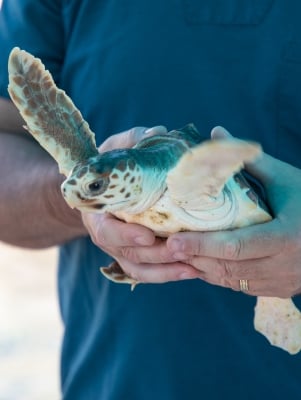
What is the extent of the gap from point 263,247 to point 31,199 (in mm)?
515

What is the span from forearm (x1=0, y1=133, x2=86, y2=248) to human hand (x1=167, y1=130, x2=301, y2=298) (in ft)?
1.06

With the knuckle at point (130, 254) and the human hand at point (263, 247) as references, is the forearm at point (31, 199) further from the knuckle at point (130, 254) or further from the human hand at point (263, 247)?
the human hand at point (263, 247)

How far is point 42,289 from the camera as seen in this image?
3711 mm

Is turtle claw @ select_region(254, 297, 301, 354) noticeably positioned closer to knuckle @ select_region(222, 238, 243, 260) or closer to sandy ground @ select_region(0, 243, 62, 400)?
knuckle @ select_region(222, 238, 243, 260)

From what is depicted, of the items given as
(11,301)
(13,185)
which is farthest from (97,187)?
(11,301)

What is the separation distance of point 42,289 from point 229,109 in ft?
8.34

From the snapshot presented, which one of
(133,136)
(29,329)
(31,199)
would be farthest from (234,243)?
(29,329)

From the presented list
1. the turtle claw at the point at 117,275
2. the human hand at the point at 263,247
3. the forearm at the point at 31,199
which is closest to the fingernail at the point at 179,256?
the human hand at the point at 263,247

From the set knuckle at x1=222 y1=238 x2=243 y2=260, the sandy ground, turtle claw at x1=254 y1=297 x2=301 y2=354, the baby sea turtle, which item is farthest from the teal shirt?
the sandy ground

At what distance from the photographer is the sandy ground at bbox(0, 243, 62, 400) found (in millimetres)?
2848

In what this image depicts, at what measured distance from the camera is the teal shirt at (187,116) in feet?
4.25

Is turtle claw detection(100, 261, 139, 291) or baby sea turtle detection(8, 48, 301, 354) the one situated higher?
baby sea turtle detection(8, 48, 301, 354)

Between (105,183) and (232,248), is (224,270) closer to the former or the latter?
(232,248)

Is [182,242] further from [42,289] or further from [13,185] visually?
[42,289]
